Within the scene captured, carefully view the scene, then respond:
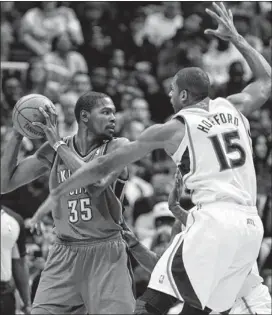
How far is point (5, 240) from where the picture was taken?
7.91 meters

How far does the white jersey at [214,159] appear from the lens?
5305 millimetres

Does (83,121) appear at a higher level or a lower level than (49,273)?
higher

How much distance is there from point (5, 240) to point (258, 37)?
9.37m

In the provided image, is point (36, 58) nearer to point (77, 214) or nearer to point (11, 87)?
point (11, 87)

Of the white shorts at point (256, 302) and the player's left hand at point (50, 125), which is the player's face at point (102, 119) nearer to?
the player's left hand at point (50, 125)

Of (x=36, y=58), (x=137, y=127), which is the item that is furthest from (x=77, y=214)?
(x=36, y=58)

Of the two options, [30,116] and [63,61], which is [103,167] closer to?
[30,116]

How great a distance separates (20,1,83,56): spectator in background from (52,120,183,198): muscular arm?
9.05 metres

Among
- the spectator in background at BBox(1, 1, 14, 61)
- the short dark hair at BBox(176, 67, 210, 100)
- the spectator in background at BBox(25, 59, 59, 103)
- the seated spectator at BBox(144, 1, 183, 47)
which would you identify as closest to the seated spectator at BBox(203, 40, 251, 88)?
the seated spectator at BBox(144, 1, 183, 47)

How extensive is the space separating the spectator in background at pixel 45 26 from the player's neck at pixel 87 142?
8.34 meters

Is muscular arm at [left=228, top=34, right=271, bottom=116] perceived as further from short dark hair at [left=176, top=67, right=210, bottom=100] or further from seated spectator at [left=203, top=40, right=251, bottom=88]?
→ seated spectator at [left=203, top=40, right=251, bottom=88]

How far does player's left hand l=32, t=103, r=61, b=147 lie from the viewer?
5945mm

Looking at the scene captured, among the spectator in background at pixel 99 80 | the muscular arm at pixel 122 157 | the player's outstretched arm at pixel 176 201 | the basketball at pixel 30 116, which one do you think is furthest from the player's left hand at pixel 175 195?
the spectator in background at pixel 99 80

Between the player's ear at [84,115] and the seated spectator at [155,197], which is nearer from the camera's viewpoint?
the player's ear at [84,115]
